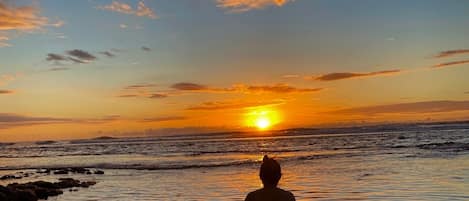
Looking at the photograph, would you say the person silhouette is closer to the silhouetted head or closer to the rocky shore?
the silhouetted head

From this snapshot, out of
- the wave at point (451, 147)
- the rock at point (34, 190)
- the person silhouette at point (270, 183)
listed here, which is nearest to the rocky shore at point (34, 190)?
the rock at point (34, 190)

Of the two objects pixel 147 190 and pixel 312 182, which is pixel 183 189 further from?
pixel 312 182

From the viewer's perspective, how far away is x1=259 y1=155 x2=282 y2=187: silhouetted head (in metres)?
5.48

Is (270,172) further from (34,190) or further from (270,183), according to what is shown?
(34,190)

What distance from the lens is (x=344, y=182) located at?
873 inches

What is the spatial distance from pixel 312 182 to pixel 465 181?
19.3 ft

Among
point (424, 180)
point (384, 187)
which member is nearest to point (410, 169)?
point (424, 180)

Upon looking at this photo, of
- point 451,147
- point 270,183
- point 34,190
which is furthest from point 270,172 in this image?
point 451,147

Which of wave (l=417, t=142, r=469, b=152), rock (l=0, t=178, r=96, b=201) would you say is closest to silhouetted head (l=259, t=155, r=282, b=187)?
rock (l=0, t=178, r=96, b=201)

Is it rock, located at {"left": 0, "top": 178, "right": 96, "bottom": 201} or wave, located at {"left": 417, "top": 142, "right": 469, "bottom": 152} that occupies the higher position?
wave, located at {"left": 417, "top": 142, "right": 469, "bottom": 152}

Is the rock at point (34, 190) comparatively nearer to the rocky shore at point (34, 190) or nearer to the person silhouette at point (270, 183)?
the rocky shore at point (34, 190)

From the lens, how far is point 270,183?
555cm

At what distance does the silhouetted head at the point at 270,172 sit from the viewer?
5484mm

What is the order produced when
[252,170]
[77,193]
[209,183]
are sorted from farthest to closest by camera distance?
[252,170]
[209,183]
[77,193]
